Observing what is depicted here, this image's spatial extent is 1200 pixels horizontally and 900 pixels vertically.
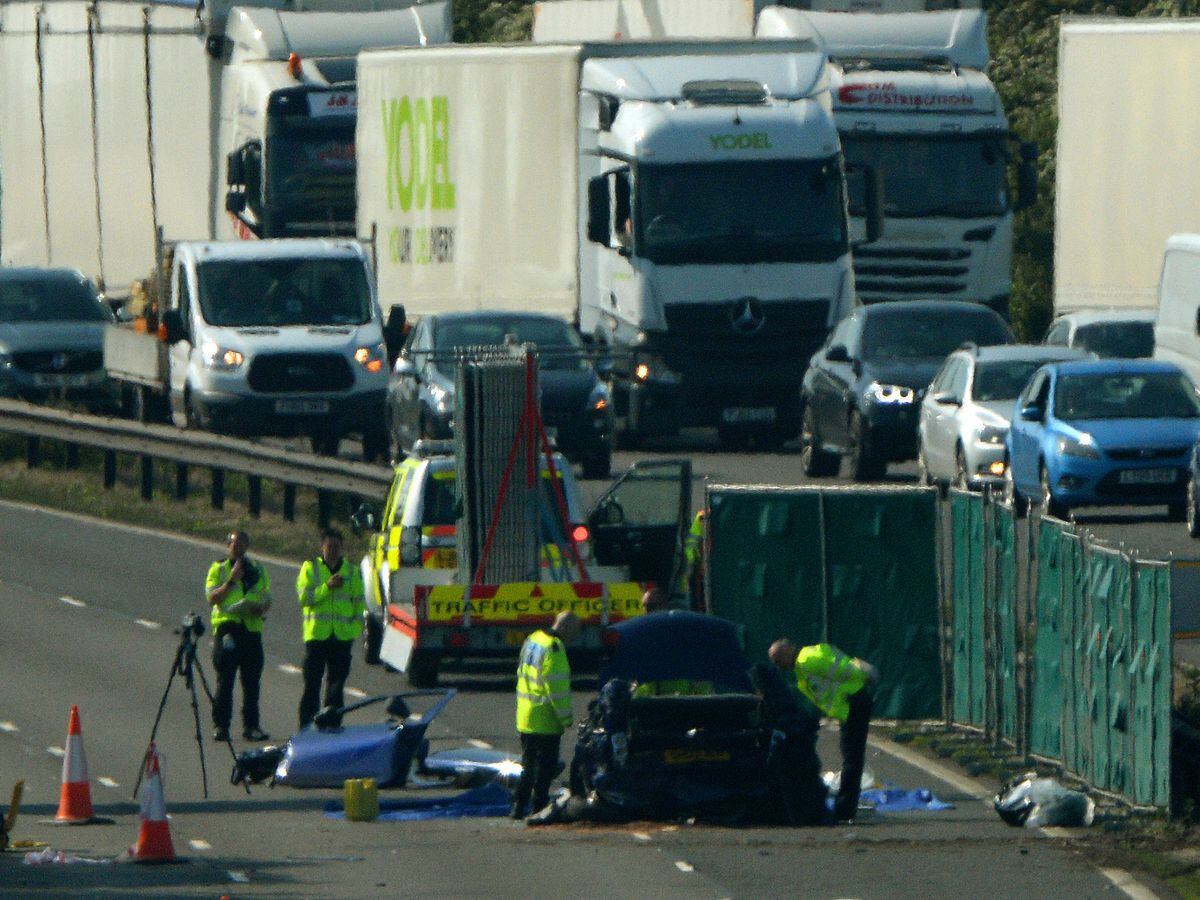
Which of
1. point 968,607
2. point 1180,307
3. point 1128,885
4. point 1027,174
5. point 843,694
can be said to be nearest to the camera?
point 1128,885

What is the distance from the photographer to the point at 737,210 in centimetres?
3281

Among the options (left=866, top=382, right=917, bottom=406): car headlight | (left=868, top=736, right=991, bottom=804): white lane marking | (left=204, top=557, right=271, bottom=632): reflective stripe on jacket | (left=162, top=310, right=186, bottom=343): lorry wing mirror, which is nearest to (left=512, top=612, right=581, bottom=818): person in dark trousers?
(left=868, top=736, right=991, bottom=804): white lane marking

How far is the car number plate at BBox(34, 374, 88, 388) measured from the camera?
126 feet

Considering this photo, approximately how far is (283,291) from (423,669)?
12456mm

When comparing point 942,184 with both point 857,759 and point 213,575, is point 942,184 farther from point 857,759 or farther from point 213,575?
point 857,759

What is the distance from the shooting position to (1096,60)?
35.4 meters

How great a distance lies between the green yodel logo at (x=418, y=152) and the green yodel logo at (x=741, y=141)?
206 inches

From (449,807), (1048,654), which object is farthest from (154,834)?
(1048,654)

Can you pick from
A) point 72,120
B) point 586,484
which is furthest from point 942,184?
point 72,120

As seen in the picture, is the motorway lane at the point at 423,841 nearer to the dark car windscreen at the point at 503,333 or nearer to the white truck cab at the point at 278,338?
the dark car windscreen at the point at 503,333

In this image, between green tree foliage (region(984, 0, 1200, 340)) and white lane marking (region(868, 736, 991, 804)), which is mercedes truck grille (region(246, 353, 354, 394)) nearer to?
white lane marking (region(868, 736, 991, 804))

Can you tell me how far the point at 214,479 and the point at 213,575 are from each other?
11501 millimetres

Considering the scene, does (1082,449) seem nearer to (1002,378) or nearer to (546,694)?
(1002,378)

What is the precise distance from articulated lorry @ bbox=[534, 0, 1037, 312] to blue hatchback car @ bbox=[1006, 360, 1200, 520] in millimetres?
7265
